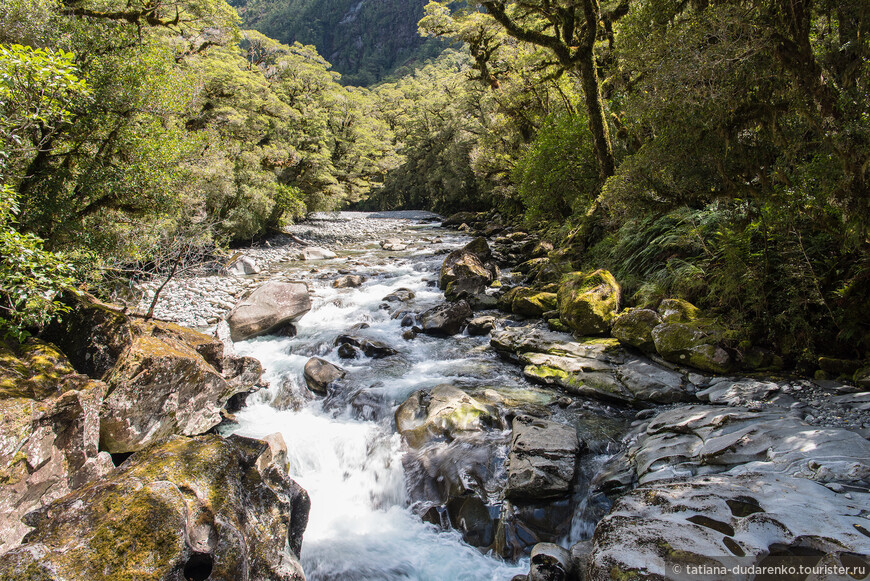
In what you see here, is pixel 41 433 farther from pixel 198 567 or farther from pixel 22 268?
pixel 198 567

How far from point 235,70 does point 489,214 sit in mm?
20541

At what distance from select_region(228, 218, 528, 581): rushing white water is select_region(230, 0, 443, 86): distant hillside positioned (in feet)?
387

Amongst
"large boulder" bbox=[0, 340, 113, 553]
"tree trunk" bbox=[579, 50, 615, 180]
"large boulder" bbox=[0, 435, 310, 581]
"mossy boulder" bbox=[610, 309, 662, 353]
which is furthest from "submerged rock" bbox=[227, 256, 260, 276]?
"mossy boulder" bbox=[610, 309, 662, 353]

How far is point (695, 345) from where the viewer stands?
6461mm

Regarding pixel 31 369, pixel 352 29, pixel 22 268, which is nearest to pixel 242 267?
pixel 31 369

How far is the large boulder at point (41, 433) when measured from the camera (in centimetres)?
Result: 393

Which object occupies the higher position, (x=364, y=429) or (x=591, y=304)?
(x=591, y=304)

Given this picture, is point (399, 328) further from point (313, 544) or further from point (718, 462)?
point (718, 462)

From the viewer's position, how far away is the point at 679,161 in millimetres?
7020

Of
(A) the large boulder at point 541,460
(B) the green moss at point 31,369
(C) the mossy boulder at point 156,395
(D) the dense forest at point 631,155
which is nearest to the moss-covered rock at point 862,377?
(D) the dense forest at point 631,155

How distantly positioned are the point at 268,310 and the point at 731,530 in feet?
33.9

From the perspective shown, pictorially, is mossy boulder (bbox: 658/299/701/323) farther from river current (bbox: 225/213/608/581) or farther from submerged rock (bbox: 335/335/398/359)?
submerged rock (bbox: 335/335/398/359)

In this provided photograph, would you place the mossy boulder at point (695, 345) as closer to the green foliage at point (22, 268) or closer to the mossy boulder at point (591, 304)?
the mossy boulder at point (591, 304)

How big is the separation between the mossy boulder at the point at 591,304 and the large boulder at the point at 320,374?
5.22m
